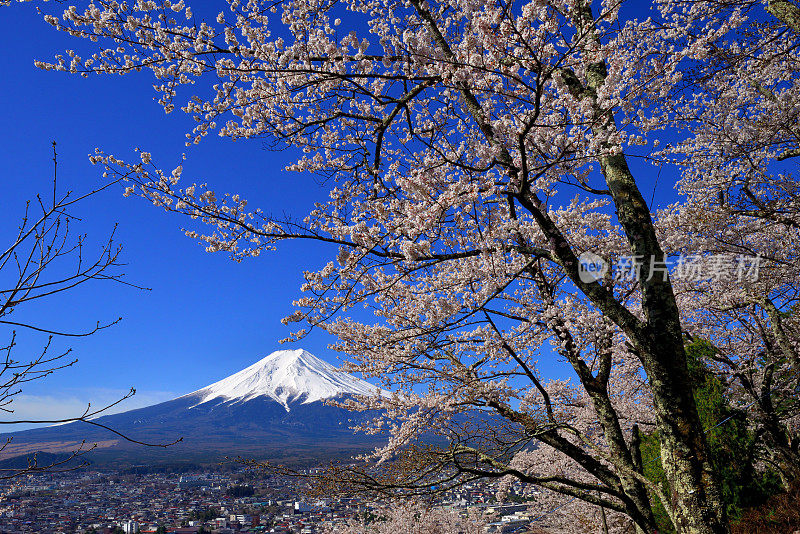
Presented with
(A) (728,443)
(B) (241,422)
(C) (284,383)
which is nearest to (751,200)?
(A) (728,443)

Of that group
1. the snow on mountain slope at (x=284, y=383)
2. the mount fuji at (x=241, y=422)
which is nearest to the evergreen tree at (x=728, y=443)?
the mount fuji at (x=241, y=422)

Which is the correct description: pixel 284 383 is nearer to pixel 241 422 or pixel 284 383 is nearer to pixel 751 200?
pixel 241 422

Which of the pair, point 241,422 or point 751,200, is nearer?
point 751,200

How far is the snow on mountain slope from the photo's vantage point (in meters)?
175

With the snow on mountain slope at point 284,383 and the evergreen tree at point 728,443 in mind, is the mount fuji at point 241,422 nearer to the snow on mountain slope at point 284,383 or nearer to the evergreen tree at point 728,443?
the snow on mountain slope at point 284,383

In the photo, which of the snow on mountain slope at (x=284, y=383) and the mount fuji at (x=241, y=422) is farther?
the snow on mountain slope at (x=284, y=383)

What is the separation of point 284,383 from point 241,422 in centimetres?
4498

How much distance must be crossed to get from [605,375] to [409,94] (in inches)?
159

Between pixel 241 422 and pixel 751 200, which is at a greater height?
pixel 751 200

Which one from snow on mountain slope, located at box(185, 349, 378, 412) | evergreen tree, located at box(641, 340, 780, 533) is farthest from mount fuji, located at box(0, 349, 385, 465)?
evergreen tree, located at box(641, 340, 780, 533)

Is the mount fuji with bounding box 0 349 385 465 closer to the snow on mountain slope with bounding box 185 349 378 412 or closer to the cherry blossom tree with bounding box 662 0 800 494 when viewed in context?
the snow on mountain slope with bounding box 185 349 378 412

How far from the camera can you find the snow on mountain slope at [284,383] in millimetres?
175025

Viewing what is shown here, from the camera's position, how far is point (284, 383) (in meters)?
192

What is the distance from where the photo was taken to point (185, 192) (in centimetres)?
366
